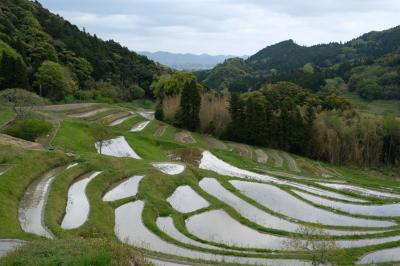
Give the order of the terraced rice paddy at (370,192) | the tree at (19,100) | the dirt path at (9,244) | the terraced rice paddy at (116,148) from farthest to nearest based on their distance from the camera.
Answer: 1. the terraced rice paddy at (116,148)
2. the tree at (19,100)
3. the terraced rice paddy at (370,192)
4. the dirt path at (9,244)

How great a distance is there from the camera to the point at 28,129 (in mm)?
45844

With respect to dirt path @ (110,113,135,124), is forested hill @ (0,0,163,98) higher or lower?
higher

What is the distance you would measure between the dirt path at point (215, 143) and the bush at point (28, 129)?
27.6m

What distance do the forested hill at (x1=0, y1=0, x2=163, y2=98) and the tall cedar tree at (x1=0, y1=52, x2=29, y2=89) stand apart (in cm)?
872

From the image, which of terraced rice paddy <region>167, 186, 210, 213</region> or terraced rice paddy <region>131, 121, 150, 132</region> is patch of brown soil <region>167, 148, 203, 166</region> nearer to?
terraced rice paddy <region>131, 121, 150, 132</region>

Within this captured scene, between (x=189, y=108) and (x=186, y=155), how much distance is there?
21.4 meters

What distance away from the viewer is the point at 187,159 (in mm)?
52438

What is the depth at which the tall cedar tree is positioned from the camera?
6556 cm

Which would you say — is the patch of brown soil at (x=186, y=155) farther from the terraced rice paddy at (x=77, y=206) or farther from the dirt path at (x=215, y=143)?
the terraced rice paddy at (x=77, y=206)

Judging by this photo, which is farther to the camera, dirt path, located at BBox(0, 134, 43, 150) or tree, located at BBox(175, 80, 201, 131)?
tree, located at BBox(175, 80, 201, 131)

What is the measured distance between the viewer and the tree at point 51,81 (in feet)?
250

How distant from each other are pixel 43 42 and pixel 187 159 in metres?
61.3

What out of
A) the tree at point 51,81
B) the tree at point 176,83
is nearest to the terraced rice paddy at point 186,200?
the tree at point 51,81

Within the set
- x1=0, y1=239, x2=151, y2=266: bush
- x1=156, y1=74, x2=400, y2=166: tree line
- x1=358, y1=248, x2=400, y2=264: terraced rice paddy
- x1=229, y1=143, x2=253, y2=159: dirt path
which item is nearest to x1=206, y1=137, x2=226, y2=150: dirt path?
x1=229, y1=143, x2=253, y2=159: dirt path
